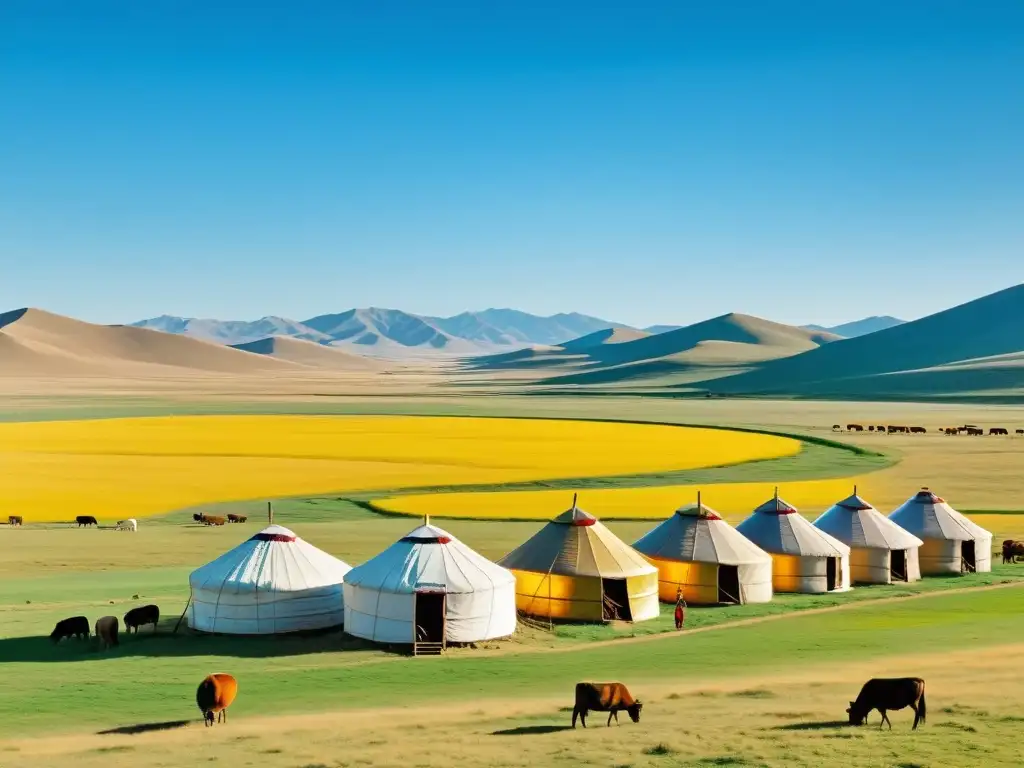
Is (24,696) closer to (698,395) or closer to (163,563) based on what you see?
(163,563)

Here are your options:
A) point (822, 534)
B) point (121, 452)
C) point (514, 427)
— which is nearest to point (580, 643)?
point (822, 534)

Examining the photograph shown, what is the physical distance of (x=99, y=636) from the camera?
81.1 feet

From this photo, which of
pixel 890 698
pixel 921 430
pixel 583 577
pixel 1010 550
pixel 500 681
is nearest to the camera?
pixel 890 698

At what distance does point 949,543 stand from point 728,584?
31.0ft

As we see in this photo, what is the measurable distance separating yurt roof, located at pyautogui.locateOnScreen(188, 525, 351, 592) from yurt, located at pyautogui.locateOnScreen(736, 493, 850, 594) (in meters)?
12.4

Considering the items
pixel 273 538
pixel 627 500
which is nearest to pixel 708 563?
pixel 273 538

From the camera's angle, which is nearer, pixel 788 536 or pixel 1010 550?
Result: pixel 788 536

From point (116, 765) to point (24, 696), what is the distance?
5.51 metres

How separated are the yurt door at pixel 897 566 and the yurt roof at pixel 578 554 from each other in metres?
9.39

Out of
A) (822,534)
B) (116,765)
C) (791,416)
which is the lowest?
(116,765)

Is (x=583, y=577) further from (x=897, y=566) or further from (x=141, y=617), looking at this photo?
(x=897, y=566)

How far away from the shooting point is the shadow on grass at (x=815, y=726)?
17.7 metres

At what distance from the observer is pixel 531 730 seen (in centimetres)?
1817

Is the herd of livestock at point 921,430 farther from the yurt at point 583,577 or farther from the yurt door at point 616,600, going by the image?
the yurt door at point 616,600
